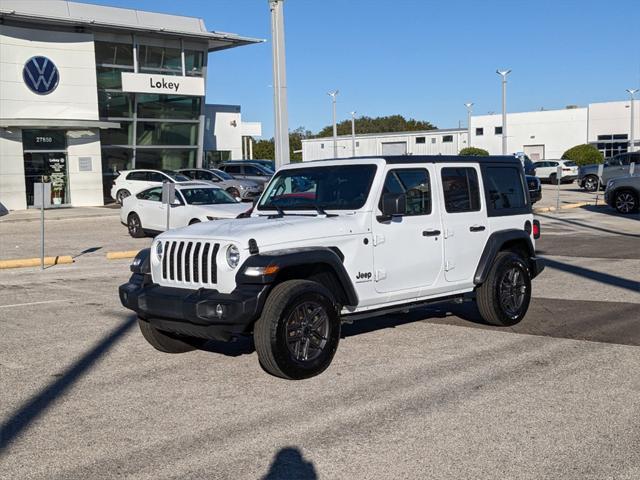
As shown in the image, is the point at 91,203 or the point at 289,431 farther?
the point at 91,203

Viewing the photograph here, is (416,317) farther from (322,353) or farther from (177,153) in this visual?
(177,153)

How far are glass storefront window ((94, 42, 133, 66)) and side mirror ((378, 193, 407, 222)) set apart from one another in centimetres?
2956

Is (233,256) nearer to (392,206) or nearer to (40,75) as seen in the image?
(392,206)

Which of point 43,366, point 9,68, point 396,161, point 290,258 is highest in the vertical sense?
point 9,68

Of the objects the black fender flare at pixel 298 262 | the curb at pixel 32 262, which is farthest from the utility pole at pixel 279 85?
the black fender flare at pixel 298 262

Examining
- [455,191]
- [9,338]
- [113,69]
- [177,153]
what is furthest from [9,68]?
[455,191]

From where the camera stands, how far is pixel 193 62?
122 ft

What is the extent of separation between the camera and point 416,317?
938 centimetres

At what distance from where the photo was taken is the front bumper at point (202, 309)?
6.19 meters

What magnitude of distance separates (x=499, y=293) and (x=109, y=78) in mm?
29539

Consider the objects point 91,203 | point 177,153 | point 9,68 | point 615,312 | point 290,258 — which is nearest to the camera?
point 290,258

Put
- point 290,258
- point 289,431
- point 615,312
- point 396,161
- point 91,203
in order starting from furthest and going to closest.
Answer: point 91,203, point 615,312, point 396,161, point 290,258, point 289,431

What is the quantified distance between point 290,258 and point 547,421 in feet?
7.80

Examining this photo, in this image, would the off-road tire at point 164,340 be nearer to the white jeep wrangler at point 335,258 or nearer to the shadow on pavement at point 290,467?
the white jeep wrangler at point 335,258
